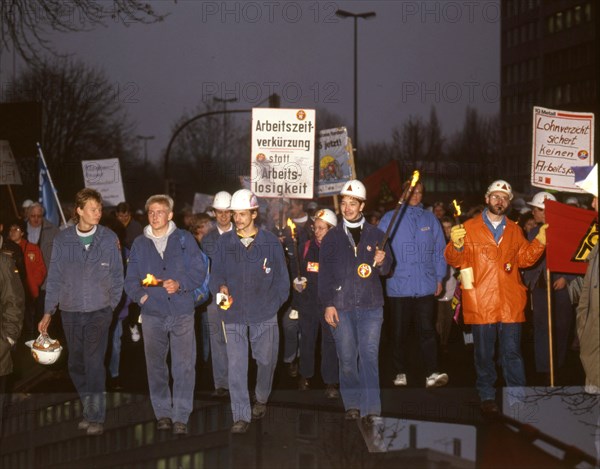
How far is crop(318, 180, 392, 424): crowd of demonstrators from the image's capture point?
9.71 metres

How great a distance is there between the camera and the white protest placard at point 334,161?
19.5 m

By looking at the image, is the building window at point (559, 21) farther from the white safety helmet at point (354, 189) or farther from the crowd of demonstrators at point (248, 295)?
the white safety helmet at point (354, 189)

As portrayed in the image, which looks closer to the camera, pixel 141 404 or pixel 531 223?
pixel 141 404

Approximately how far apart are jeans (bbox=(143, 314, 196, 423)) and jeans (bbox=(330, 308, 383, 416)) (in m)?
Result: 1.31

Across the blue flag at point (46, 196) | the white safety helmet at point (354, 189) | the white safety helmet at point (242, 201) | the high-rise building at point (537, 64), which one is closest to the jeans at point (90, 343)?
the white safety helmet at point (242, 201)

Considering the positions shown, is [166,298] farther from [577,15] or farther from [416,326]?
[577,15]

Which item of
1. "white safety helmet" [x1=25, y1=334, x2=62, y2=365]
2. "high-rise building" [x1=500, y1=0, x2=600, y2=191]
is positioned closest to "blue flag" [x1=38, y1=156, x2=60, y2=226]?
"white safety helmet" [x1=25, y1=334, x2=62, y2=365]

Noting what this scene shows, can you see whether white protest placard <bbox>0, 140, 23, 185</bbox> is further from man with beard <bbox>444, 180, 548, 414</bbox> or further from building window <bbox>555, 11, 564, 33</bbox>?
building window <bbox>555, 11, 564, 33</bbox>

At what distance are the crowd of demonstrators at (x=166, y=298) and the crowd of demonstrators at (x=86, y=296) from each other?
235 mm

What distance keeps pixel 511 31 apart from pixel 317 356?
102796mm

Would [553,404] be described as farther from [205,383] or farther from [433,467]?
[205,383]

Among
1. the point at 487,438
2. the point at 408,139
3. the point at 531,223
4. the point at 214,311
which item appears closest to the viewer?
the point at 487,438

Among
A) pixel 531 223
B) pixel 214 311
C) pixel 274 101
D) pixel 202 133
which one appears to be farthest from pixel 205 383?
pixel 202 133

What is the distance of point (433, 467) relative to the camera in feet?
25.1
